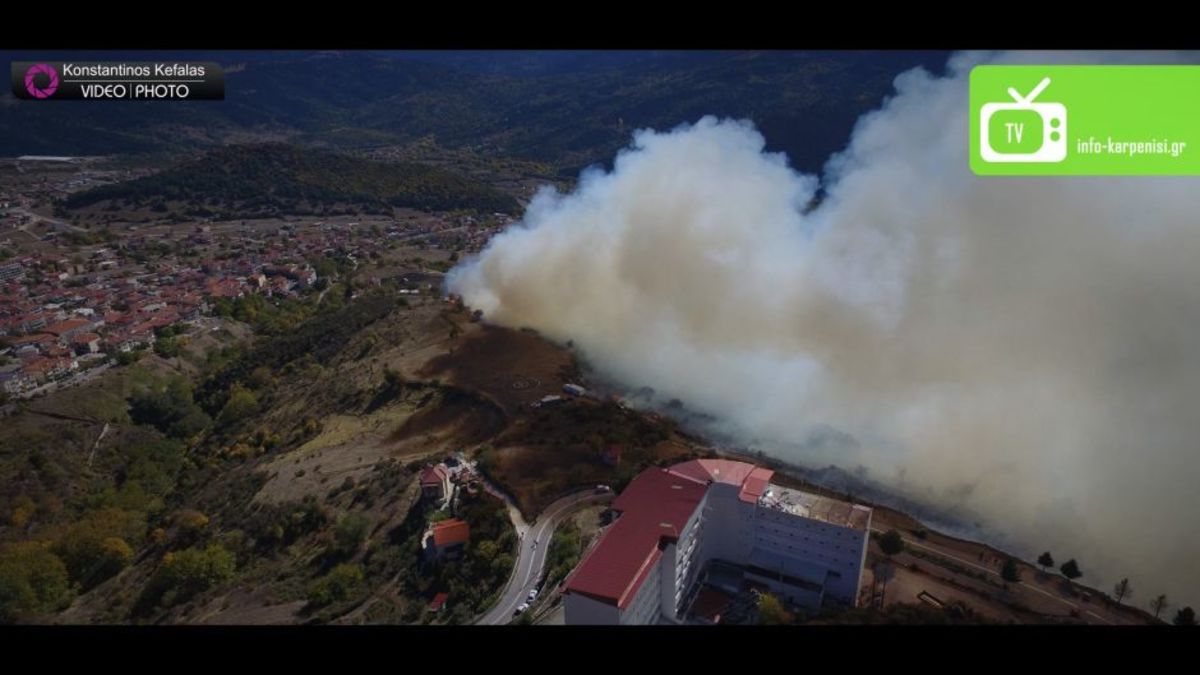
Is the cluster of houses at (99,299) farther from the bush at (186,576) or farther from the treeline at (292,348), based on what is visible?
the bush at (186,576)

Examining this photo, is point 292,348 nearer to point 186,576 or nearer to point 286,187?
point 186,576

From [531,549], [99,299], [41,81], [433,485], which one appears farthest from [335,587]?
[99,299]

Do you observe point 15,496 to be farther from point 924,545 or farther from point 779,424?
point 924,545

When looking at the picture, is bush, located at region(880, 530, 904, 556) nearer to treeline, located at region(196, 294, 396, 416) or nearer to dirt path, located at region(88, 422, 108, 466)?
treeline, located at region(196, 294, 396, 416)

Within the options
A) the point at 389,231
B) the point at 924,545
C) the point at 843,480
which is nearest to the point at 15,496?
the point at 843,480

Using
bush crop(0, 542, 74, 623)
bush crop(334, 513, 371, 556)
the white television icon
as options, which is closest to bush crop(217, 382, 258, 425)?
bush crop(0, 542, 74, 623)

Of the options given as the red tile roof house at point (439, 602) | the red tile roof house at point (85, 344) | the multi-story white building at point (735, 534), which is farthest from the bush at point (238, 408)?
the multi-story white building at point (735, 534)
